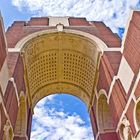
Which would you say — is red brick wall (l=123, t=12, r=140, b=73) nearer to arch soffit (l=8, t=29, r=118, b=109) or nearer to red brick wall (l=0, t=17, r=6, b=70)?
arch soffit (l=8, t=29, r=118, b=109)

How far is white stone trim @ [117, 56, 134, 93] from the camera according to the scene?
51.8ft

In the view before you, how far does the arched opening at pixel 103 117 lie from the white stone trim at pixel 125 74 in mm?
4294

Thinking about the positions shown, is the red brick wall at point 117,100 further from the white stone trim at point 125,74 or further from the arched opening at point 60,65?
the arched opening at point 60,65

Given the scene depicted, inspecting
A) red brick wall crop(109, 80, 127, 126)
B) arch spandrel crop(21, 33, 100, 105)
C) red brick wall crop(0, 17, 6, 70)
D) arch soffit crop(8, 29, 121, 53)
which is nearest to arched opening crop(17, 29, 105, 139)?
arch spandrel crop(21, 33, 100, 105)

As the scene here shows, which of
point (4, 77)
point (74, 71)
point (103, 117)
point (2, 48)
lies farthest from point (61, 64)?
point (2, 48)

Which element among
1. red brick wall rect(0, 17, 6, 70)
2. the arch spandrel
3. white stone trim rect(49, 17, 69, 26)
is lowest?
red brick wall rect(0, 17, 6, 70)

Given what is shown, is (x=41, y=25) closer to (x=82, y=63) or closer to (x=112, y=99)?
(x=82, y=63)

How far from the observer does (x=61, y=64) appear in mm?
23250

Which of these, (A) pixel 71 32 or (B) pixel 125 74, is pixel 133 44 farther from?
(A) pixel 71 32

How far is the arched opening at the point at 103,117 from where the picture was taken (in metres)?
21.4

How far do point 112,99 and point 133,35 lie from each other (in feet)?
14.4

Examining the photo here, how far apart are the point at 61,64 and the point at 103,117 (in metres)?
5.22

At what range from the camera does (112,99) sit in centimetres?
1805

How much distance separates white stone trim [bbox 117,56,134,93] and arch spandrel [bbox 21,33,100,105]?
348 cm
